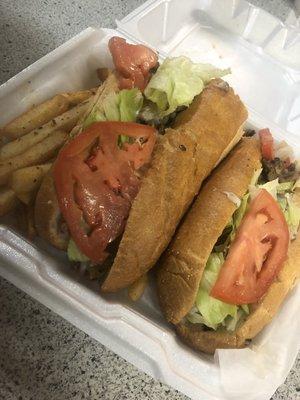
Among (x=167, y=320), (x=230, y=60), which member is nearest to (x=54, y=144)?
(x=167, y=320)

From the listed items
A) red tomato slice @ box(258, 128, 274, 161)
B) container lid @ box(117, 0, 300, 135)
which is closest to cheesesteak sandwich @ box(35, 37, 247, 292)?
red tomato slice @ box(258, 128, 274, 161)

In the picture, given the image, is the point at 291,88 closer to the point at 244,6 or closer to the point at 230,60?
the point at 230,60

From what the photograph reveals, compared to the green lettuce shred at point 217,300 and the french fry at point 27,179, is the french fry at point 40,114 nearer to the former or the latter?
the french fry at point 27,179

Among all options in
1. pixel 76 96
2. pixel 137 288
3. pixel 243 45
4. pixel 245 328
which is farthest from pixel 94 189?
pixel 243 45

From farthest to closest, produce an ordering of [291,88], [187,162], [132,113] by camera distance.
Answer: [291,88] → [132,113] → [187,162]

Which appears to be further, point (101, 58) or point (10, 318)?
point (101, 58)

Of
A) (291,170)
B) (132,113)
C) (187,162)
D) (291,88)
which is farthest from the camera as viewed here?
(291,88)

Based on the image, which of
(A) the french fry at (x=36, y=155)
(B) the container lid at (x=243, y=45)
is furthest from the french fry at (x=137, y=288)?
(B) the container lid at (x=243, y=45)
